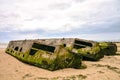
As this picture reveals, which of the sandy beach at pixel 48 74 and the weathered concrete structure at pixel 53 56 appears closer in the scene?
the sandy beach at pixel 48 74

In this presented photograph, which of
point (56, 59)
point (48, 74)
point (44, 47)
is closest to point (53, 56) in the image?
point (56, 59)

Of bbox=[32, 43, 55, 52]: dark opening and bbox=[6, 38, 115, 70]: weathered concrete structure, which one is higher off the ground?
bbox=[32, 43, 55, 52]: dark opening

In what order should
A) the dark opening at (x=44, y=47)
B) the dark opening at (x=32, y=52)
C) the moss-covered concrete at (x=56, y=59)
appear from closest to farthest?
the moss-covered concrete at (x=56, y=59)
the dark opening at (x=32, y=52)
the dark opening at (x=44, y=47)

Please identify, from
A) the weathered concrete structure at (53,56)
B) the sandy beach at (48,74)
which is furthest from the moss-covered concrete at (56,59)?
the sandy beach at (48,74)

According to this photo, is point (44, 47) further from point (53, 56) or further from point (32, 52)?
point (53, 56)

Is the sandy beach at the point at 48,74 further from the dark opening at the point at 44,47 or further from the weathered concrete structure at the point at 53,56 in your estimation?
the dark opening at the point at 44,47

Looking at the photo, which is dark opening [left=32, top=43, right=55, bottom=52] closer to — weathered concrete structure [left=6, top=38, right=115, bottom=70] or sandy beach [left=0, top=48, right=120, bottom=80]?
weathered concrete structure [left=6, top=38, right=115, bottom=70]

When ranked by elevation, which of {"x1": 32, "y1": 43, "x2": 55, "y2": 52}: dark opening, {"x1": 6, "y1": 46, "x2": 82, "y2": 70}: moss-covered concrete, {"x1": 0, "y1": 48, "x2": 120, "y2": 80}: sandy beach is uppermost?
{"x1": 32, "y1": 43, "x2": 55, "y2": 52}: dark opening

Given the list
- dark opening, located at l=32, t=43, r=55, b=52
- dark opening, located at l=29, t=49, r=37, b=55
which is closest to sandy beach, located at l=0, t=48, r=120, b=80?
dark opening, located at l=29, t=49, r=37, b=55

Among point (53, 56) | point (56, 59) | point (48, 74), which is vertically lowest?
point (48, 74)

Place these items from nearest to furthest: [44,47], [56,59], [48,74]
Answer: [48,74] < [56,59] < [44,47]

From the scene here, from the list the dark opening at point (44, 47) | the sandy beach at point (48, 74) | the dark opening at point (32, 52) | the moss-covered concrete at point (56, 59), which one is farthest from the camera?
the dark opening at point (44, 47)

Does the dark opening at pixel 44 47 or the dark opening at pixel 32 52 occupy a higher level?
the dark opening at pixel 44 47

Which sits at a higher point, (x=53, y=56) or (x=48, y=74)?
(x=53, y=56)
